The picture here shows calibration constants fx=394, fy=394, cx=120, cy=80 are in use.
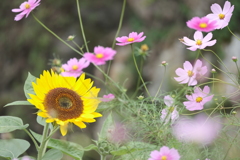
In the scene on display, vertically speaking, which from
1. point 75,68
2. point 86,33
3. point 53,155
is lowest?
point 86,33

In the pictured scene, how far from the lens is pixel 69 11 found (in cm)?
220

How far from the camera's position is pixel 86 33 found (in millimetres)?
2117

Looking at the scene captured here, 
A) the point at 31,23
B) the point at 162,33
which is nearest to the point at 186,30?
the point at 162,33

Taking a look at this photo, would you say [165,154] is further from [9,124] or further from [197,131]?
[9,124]

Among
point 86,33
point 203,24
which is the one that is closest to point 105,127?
point 203,24

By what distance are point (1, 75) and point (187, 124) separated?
1.97m

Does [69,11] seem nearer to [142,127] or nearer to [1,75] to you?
[1,75]

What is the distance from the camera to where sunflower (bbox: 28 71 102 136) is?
0.48 m

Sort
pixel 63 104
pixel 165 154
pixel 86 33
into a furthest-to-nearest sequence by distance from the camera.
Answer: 1. pixel 86 33
2. pixel 63 104
3. pixel 165 154

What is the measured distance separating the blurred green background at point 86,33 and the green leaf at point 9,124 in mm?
1277

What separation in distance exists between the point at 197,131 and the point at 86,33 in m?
1.73

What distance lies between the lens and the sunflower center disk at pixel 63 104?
48cm

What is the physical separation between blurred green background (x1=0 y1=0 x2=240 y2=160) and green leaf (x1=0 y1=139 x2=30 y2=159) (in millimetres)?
1274

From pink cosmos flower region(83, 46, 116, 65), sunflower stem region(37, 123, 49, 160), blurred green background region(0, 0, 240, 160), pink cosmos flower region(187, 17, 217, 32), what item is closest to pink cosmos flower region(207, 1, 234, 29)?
pink cosmos flower region(187, 17, 217, 32)
